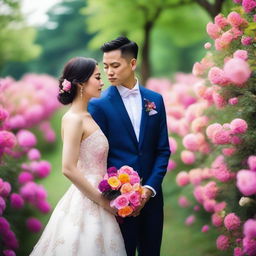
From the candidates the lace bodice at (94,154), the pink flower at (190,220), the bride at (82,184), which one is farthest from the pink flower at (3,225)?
the pink flower at (190,220)

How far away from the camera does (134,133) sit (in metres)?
3.97

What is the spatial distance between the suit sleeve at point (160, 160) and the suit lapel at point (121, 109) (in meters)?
0.27

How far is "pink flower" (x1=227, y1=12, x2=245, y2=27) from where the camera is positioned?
436 cm

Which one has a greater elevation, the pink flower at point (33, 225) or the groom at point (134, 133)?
the groom at point (134, 133)

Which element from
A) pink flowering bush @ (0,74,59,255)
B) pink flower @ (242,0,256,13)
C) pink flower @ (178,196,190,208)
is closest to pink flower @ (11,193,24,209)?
pink flowering bush @ (0,74,59,255)

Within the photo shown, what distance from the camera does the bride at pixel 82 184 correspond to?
3.76 meters

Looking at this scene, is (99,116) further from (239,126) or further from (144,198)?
(239,126)

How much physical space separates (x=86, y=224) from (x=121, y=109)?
0.98 meters

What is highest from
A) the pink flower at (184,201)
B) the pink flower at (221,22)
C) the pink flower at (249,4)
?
the pink flower at (249,4)

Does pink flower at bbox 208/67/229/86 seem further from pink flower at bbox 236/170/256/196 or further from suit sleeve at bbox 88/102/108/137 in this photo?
pink flower at bbox 236/170/256/196

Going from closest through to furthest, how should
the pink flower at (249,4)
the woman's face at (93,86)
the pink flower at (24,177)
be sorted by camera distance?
the woman's face at (93,86) → the pink flower at (249,4) → the pink flower at (24,177)

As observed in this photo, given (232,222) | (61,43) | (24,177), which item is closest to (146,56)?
(24,177)

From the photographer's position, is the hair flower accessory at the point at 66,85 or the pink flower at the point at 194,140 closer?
the hair flower accessory at the point at 66,85

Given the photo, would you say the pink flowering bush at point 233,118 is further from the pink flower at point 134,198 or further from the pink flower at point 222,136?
the pink flower at point 134,198
